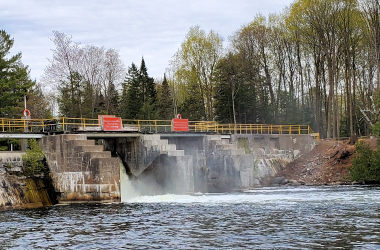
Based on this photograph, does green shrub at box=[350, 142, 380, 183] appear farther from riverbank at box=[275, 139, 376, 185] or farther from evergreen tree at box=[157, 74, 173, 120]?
evergreen tree at box=[157, 74, 173, 120]

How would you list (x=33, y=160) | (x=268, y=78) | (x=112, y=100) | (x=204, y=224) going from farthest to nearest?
(x=112, y=100) → (x=268, y=78) → (x=33, y=160) → (x=204, y=224)

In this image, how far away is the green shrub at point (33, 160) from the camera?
37250 millimetres

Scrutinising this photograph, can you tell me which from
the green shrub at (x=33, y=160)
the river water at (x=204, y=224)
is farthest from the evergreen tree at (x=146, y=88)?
the river water at (x=204, y=224)

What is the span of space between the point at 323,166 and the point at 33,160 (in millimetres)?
30155

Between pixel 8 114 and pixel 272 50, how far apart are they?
38.8 meters

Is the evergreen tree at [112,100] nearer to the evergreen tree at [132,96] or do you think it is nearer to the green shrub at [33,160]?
the evergreen tree at [132,96]

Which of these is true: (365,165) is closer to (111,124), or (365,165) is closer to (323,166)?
(323,166)

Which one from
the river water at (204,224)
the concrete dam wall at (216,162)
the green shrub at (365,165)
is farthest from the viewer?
the green shrub at (365,165)

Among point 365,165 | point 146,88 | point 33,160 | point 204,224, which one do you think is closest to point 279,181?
point 365,165

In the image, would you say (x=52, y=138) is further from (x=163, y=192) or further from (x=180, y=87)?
(x=180, y=87)

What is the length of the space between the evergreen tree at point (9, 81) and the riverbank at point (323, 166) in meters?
25.9

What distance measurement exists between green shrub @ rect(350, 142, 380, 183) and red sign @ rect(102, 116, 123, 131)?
21779 millimetres

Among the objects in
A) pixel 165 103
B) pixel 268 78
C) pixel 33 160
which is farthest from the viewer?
pixel 165 103

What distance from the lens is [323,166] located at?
2215 inches
